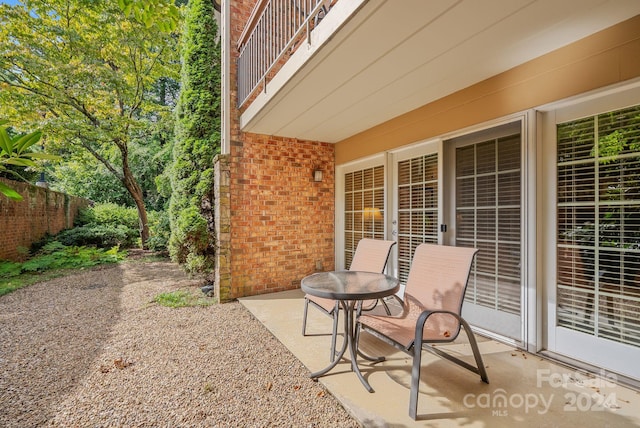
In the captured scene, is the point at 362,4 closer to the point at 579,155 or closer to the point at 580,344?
the point at 579,155

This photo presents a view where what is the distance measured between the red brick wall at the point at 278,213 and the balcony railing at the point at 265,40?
3.13 feet

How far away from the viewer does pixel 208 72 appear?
5.25 m

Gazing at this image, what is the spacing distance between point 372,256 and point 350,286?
3.29ft

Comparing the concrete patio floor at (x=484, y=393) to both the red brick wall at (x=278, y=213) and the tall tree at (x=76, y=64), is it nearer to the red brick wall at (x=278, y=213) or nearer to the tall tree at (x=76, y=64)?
the red brick wall at (x=278, y=213)

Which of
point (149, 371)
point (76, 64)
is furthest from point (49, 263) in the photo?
point (149, 371)

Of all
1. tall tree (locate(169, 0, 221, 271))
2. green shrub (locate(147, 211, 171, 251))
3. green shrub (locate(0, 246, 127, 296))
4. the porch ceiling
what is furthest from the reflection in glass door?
green shrub (locate(147, 211, 171, 251))

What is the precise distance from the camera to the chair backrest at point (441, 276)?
2475 mm

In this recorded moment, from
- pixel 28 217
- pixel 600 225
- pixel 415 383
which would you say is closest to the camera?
pixel 415 383

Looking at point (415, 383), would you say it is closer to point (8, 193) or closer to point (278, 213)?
point (8, 193)

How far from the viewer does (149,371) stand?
2662 millimetres

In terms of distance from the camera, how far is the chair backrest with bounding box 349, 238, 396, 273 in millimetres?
3307

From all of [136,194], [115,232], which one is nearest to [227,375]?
[136,194]

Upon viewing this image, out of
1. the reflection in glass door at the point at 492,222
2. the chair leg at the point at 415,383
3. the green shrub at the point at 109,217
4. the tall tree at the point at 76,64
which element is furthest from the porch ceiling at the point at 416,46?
the green shrub at the point at 109,217

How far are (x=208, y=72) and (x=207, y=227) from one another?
8.91ft
